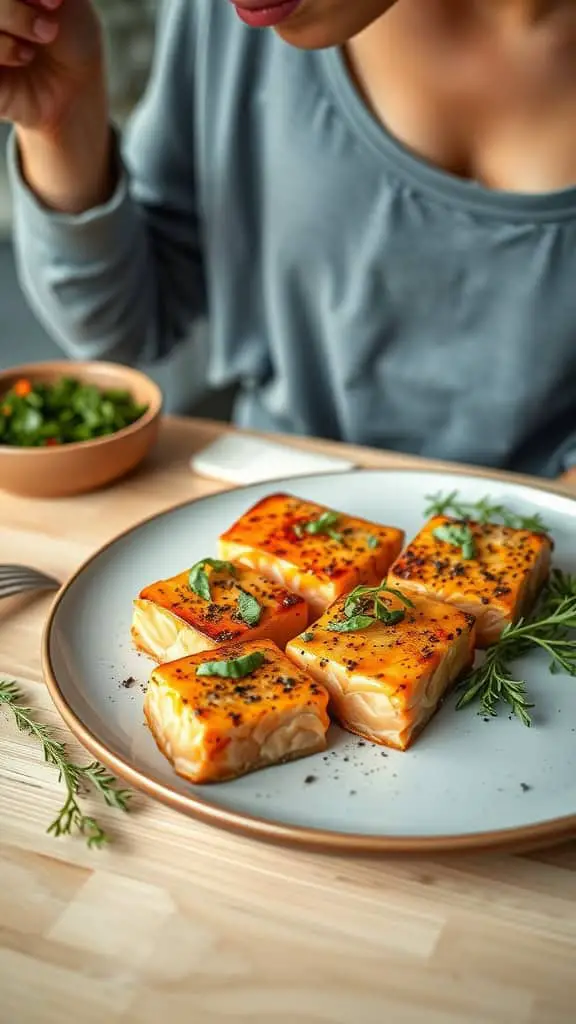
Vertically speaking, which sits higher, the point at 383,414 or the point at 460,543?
the point at 460,543

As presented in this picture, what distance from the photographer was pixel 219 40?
6.16 feet

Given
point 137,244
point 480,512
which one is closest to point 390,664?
point 480,512

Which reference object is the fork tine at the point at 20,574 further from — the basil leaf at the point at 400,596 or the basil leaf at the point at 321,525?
the basil leaf at the point at 400,596

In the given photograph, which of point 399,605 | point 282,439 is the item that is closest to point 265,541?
point 399,605

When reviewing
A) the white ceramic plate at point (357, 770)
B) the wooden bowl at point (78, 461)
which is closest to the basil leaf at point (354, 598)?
the white ceramic plate at point (357, 770)

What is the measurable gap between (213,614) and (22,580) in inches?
12.1

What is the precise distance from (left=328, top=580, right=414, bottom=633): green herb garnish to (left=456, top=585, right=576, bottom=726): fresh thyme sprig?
10 cm

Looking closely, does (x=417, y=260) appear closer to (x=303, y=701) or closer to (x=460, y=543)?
(x=460, y=543)

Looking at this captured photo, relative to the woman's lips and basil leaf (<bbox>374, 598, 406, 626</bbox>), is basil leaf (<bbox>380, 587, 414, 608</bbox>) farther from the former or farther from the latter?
the woman's lips

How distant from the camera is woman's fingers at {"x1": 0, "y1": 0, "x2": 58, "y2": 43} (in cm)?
138

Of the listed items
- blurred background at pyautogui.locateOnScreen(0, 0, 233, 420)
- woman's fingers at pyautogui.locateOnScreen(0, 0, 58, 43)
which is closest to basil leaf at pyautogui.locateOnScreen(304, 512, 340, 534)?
woman's fingers at pyautogui.locateOnScreen(0, 0, 58, 43)

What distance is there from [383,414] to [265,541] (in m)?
0.79

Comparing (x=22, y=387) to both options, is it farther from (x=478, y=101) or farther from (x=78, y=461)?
(x=478, y=101)

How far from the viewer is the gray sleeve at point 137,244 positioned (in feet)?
5.78
